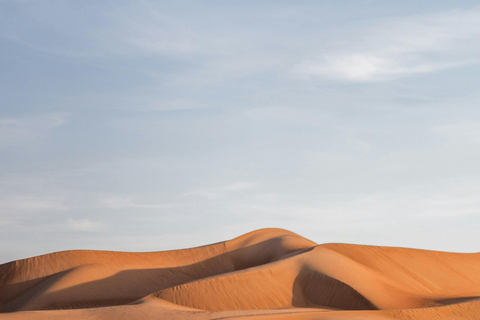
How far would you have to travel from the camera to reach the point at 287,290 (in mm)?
30078

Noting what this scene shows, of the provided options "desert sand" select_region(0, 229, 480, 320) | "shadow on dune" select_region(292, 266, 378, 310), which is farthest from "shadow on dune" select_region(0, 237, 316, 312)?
"shadow on dune" select_region(292, 266, 378, 310)

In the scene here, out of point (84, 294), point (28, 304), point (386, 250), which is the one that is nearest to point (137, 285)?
point (84, 294)

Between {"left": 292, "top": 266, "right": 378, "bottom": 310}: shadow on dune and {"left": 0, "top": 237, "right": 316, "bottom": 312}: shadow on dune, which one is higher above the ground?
{"left": 0, "top": 237, "right": 316, "bottom": 312}: shadow on dune

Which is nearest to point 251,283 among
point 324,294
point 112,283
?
point 324,294

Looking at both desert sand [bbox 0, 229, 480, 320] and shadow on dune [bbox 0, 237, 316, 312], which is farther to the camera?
shadow on dune [bbox 0, 237, 316, 312]

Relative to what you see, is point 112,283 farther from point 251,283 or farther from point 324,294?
point 324,294

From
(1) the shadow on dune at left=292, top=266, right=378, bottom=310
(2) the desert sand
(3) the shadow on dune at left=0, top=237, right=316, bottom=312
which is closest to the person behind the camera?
(2) the desert sand

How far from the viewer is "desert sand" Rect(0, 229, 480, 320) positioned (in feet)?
72.9

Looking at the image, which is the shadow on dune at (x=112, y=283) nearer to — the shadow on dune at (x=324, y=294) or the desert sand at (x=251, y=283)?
the desert sand at (x=251, y=283)

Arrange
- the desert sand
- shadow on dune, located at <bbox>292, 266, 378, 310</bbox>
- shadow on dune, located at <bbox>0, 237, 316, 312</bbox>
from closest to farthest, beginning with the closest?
the desert sand
shadow on dune, located at <bbox>292, 266, 378, 310</bbox>
shadow on dune, located at <bbox>0, 237, 316, 312</bbox>

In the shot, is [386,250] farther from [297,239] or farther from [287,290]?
[287,290]

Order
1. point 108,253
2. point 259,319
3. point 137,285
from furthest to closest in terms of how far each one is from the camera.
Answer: point 108,253
point 137,285
point 259,319

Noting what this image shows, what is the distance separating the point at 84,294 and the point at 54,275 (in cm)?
415

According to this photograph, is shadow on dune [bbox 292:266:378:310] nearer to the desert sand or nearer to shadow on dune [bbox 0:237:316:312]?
the desert sand
